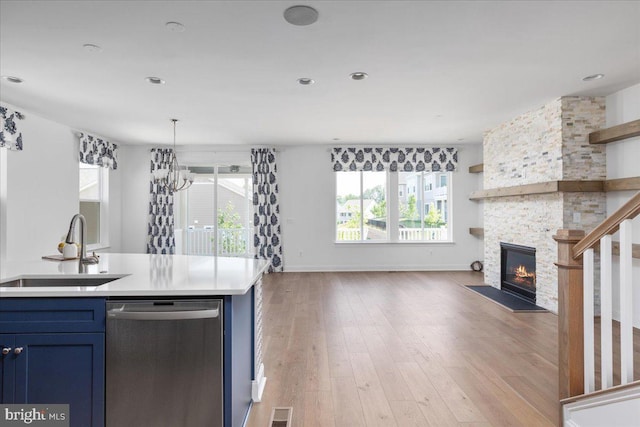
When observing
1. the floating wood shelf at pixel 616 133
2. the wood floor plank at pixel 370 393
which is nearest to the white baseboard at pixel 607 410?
the wood floor plank at pixel 370 393

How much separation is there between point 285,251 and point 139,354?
555 cm

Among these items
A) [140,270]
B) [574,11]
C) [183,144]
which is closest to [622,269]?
[574,11]

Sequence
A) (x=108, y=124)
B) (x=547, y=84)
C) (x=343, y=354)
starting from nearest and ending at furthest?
(x=343, y=354)
(x=547, y=84)
(x=108, y=124)

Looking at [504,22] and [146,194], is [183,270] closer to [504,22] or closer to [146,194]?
[504,22]

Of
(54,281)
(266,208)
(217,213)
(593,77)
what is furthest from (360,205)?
(54,281)

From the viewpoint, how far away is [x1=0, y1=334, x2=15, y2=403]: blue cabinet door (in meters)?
1.67

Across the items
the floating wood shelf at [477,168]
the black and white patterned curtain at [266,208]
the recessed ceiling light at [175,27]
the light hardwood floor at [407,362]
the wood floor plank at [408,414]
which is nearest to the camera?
the wood floor plank at [408,414]

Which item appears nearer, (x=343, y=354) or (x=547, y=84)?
(x=343, y=354)

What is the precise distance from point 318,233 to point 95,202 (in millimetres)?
4328

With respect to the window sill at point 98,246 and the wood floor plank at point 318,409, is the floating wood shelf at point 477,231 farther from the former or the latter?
the window sill at point 98,246

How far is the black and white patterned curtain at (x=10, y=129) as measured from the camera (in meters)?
4.26

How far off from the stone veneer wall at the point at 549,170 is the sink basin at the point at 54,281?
4.73m

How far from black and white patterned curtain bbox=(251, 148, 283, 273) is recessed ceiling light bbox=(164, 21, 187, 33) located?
447 cm

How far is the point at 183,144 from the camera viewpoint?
7.10m
